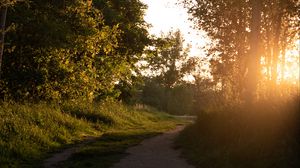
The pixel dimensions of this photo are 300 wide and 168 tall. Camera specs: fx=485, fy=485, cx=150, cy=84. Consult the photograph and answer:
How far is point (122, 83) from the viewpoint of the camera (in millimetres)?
46125

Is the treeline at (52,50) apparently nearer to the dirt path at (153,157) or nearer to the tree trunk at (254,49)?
the dirt path at (153,157)

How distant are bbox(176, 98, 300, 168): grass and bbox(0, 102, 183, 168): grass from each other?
3.95m

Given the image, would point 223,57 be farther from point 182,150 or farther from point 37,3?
point 182,150

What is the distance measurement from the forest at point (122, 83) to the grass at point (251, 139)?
0.05 m

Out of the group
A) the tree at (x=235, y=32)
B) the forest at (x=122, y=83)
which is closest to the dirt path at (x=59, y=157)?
the forest at (x=122, y=83)

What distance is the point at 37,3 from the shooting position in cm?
2939

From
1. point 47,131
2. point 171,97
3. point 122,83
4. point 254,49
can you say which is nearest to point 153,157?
point 47,131

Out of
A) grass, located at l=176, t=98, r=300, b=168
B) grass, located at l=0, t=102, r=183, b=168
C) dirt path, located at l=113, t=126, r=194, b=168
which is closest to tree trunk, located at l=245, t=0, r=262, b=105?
grass, located at l=176, t=98, r=300, b=168

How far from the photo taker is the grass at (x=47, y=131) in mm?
17828

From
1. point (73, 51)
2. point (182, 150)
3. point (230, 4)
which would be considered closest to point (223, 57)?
point (230, 4)

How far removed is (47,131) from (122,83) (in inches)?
929

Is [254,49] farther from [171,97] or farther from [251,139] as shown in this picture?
[171,97]

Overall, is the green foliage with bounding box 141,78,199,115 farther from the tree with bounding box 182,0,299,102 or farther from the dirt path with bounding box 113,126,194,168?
the dirt path with bounding box 113,126,194,168

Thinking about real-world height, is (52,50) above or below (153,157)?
above
